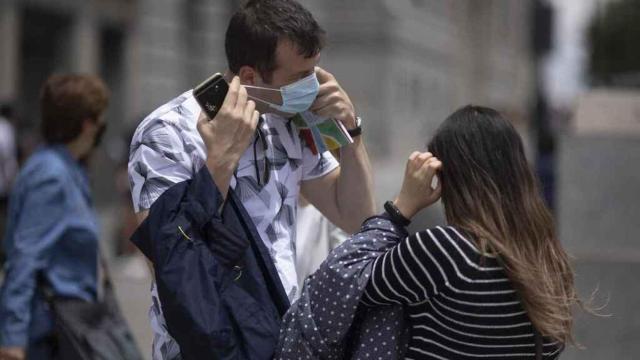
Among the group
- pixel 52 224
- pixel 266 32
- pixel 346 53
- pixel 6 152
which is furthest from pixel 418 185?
A: pixel 346 53

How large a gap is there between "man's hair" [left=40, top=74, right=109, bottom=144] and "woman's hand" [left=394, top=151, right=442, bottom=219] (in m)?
1.88

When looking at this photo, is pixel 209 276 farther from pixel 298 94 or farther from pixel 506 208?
pixel 506 208

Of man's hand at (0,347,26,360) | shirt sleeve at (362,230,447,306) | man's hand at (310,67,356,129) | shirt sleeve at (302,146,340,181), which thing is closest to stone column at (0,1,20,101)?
man's hand at (0,347,26,360)

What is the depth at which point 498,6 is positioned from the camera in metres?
69.0

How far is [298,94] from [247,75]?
5.9 inches

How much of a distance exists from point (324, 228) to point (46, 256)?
3.44 feet

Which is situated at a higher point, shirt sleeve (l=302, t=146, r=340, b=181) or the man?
the man

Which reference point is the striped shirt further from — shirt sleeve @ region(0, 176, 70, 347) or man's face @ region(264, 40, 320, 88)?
shirt sleeve @ region(0, 176, 70, 347)

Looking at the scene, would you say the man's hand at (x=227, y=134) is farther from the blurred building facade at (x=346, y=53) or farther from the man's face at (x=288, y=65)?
the blurred building facade at (x=346, y=53)

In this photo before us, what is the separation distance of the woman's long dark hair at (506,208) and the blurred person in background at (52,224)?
A: 1.88 metres

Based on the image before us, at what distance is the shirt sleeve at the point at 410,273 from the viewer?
268 cm

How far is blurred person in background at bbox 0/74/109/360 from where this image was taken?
417cm

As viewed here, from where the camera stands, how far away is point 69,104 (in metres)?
4.38

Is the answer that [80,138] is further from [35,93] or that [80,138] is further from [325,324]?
[35,93]
